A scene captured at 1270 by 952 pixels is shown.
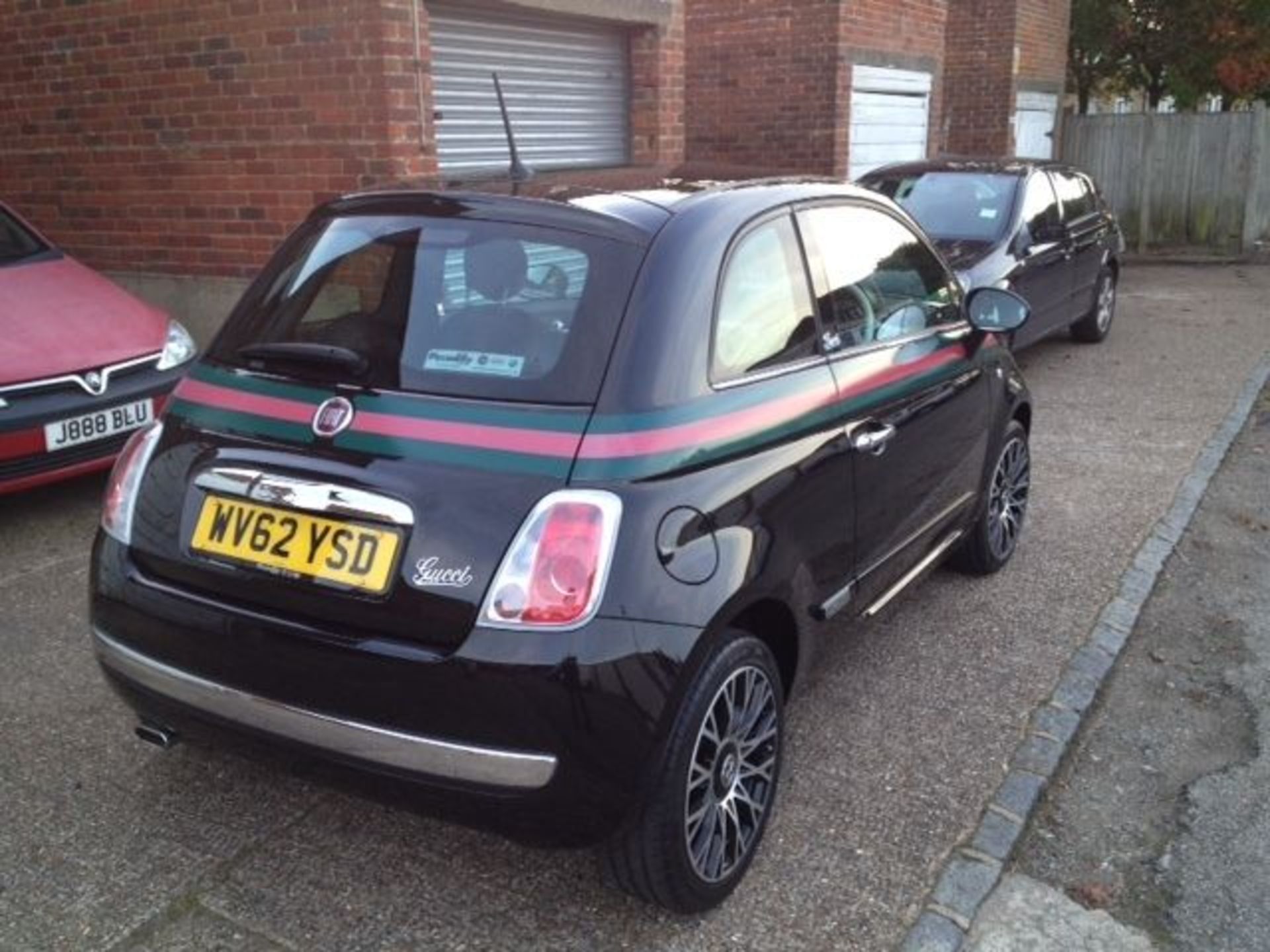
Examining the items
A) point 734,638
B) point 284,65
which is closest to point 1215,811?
point 734,638

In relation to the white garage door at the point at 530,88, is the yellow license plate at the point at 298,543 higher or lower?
lower

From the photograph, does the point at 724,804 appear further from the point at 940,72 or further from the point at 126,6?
the point at 940,72

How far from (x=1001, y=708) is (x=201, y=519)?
253 cm

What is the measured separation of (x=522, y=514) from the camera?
240cm

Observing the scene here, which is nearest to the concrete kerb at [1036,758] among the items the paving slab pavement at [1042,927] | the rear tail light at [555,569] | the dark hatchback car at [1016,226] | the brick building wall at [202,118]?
the paving slab pavement at [1042,927]

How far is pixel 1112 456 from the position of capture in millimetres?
6695

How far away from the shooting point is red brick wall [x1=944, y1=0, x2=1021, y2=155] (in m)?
14.5

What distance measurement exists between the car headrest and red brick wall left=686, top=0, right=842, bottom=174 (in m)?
7.92

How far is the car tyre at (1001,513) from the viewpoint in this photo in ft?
15.4

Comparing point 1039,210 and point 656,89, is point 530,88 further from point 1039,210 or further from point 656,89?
point 1039,210

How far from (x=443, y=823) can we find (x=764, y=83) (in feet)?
31.2

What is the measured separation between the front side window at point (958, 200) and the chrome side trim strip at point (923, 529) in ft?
14.5

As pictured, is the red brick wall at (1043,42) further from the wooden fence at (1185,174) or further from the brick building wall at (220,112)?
the brick building wall at (220,112)

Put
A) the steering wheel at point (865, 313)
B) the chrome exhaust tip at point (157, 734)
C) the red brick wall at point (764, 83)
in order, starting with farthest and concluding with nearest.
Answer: the red brick wall at point (764, 83)
the steering wheel at point (865, 313)
the chrome exhaust tip at point (157, 734)
